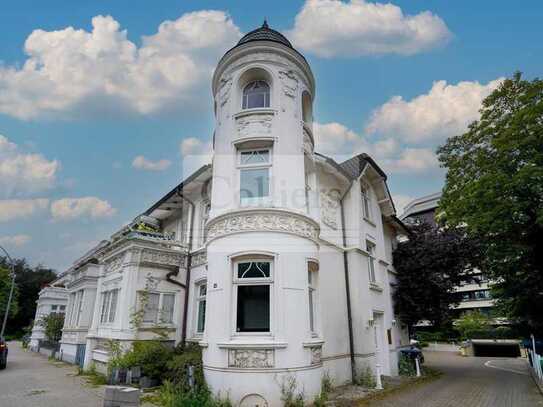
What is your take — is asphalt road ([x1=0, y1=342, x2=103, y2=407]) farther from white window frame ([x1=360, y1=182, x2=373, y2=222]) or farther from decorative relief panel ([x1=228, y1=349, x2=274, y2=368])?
white window frame ([x1=360, y1=182, x2=373, y2=222])

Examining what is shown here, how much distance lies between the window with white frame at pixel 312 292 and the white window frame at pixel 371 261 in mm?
5421

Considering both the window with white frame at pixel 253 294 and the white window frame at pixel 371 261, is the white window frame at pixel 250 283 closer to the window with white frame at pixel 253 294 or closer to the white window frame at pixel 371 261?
the window with white frame at pixel 253 294

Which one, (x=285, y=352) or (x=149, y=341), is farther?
(x=149, y=341)

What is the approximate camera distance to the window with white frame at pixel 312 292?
358 inches

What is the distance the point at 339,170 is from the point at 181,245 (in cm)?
685

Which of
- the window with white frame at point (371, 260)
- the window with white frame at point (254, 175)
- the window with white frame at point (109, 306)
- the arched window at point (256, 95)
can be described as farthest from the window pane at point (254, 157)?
the window with white frame at point (109, 306)

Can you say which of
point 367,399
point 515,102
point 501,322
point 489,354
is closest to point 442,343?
point 489,354

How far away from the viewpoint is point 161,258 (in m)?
12.6

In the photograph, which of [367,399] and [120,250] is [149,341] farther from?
[367,399]

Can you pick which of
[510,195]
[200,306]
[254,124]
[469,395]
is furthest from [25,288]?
[510,195]

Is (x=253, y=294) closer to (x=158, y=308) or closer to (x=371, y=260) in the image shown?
(x=158, y=308)

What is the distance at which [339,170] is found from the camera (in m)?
12.9

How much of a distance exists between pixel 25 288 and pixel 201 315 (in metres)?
54.8

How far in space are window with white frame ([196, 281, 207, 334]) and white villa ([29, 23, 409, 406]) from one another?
0.21ft
